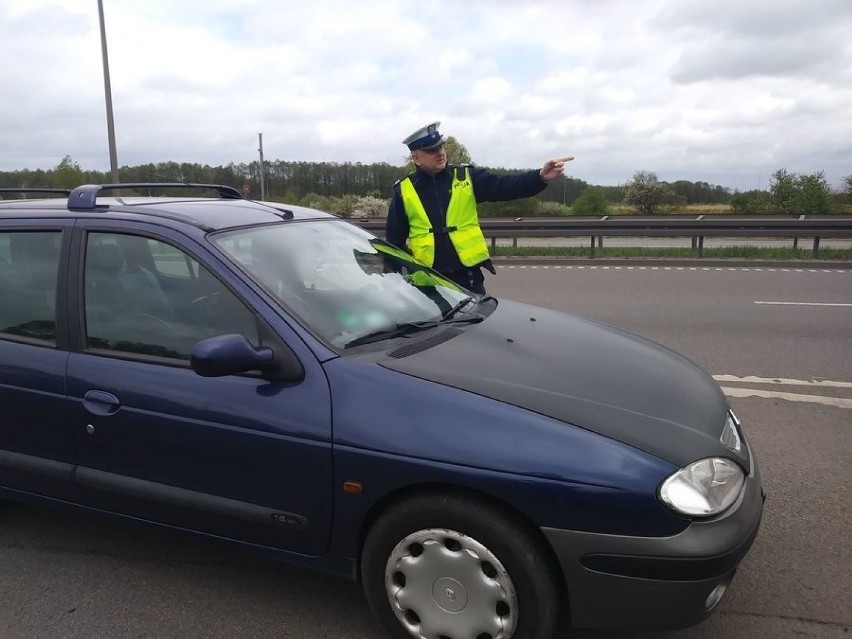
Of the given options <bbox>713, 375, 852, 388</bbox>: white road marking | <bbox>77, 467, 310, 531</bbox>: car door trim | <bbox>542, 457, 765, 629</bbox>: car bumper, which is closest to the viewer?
<bbox>542, 457, 765, 629</bbox>: car bumper

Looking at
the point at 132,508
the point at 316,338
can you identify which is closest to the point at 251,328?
the point at 316,338

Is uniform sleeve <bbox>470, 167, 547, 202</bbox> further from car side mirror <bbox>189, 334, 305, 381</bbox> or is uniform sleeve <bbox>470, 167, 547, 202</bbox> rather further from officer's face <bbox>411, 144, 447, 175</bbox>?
car side mirror <bbox>189, 334, 305, 381</bbox>

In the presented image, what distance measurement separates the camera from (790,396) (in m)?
5.05

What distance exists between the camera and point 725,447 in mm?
2283

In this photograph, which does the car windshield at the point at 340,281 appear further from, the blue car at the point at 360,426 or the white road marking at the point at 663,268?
the white road marking at the point at 663,268

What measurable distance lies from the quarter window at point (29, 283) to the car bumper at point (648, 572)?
2210 mm

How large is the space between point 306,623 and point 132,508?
2.66 feet

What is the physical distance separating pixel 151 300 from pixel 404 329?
3.35 ft

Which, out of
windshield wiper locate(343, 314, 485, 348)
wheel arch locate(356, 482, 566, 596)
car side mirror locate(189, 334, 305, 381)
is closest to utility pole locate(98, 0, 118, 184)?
windshield wiper locate(343, 314, 485, 348)

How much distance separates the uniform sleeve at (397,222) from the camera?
14.6 feet

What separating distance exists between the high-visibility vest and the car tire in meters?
2.44

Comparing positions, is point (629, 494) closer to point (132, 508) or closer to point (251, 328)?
point (251, 328)

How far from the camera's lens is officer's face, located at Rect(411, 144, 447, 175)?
14.1ft

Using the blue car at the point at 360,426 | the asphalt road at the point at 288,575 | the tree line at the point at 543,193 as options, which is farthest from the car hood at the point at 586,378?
the tree line at the point at 543,193
